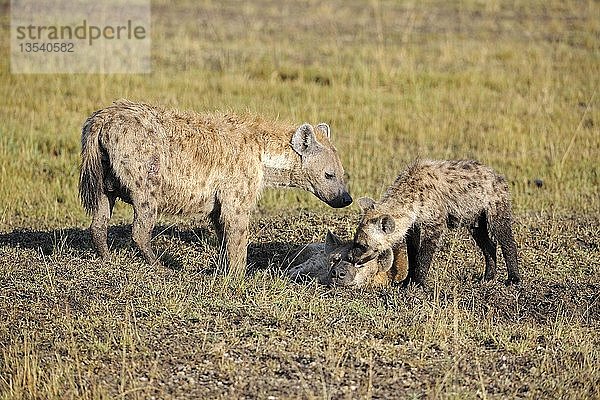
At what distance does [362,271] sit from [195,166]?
1.27 m

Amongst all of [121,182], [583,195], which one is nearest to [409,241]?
[121,182]

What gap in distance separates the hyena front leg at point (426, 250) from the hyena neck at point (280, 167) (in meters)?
1.08

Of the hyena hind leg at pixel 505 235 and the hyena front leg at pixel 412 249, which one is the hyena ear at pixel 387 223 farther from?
the hyena hind leg at pixel 505 235

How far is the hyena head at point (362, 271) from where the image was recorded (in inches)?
258

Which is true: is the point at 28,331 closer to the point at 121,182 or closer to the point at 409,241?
the point at 121,182

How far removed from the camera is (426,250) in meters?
6.55

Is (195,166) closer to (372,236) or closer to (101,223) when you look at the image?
(101,223)

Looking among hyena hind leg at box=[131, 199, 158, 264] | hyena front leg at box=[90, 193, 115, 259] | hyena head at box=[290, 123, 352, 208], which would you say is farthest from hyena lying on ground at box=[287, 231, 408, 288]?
hyena front leg at box=[90, 193, 115, 259]

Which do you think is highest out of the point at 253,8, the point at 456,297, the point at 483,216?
the point at 253,8

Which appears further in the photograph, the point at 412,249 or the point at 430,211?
the point at 412,249

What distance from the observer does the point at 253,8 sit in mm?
19234

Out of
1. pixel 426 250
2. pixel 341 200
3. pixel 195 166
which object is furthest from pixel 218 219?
pixel 426 250

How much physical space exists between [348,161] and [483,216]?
399 cm

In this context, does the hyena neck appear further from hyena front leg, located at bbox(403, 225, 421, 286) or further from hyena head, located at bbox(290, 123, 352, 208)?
hyena front leg, located at bbox(403, 225, 421, 286)
